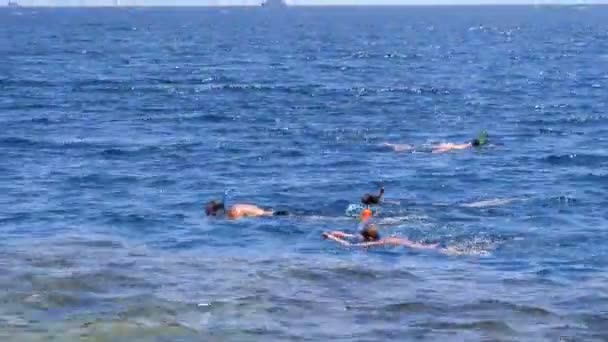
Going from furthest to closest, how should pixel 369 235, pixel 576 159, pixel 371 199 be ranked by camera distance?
pixel 576 159, pixel 371 199, pixel 369 235

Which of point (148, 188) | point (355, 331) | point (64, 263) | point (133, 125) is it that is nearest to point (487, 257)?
point (355, 331)

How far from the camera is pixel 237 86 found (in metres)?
66.8

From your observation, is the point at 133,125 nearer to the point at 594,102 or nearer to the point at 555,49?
the point at 594,102

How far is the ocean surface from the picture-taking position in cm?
1991

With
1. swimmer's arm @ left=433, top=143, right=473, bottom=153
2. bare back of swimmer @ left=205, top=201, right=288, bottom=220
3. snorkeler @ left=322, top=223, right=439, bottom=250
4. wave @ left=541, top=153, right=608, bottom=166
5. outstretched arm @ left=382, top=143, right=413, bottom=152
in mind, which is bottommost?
snorkeler @ left=322, top=223, right=439, bottom=250

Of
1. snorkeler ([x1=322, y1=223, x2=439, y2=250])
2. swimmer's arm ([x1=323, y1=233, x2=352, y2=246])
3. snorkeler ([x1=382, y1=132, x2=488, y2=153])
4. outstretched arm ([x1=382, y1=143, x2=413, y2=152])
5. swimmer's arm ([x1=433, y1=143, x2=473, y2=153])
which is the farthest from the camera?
outstretched arm ([x1=382, y1=143, x2=413, y2=152])

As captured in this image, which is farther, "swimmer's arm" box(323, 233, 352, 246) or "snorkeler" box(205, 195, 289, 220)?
"snorkeler" box(205, 195, 289, 220)

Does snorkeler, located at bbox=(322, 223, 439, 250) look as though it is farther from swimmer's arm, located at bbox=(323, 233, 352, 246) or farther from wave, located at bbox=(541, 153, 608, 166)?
wave, located at bbox=(541, 153, 608, 166)

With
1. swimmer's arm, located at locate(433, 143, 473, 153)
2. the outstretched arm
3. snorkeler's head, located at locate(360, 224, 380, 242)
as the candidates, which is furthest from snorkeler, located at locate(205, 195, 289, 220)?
swimmer's arm, located at locate(433, 143, 473, 153)

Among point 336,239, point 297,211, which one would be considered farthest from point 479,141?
point 336,239

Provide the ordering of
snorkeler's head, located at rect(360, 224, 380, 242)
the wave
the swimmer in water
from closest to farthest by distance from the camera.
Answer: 1. snorkeler's head, located at rect(360, 224, 380, 242)
2. the swimmer in water
3. the wave

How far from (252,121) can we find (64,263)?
26.7 meters

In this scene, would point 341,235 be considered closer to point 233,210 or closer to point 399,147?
point 233,210

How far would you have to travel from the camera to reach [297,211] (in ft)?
98.4
